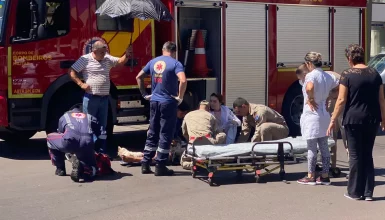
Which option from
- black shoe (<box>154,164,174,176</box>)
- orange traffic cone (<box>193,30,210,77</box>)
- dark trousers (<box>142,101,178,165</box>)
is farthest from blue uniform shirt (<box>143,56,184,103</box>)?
orange traffic cone (<box>193,30,210,77</box>)

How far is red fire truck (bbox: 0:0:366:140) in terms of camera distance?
987cm

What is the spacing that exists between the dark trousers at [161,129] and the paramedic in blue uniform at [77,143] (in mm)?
817

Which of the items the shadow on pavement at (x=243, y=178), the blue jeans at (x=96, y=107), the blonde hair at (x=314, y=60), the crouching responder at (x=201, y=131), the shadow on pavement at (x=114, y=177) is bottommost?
the shadow on pavement at (x=243, y=178)

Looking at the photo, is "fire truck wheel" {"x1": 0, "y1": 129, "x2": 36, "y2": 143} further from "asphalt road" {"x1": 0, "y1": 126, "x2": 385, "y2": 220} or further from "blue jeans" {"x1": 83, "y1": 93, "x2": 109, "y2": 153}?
"blue jeans" {"x1": 83, "y1": 93, "x2": 109, "y2": 153}

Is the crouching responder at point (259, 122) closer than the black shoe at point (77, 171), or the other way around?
the black shoe at point (77, 171)

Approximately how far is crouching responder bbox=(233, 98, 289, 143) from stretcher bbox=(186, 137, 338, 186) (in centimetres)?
60

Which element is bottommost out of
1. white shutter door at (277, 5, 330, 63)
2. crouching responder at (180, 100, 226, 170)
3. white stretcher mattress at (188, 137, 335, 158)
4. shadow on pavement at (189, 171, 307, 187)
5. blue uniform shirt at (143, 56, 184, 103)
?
shadow on pavement at (189, 171, 307, 187)

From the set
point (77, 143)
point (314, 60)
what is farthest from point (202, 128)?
point (314, 60)

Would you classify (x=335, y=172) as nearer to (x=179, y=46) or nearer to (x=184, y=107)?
(x=184, y=107)

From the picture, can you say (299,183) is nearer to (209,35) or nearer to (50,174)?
(50,174)

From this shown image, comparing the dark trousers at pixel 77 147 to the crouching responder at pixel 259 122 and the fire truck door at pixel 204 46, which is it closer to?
the crouching responder at pixel 259 122

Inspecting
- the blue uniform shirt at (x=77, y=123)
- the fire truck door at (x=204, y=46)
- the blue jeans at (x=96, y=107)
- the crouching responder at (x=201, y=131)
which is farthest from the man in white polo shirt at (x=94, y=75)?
the fire truck door at (x=204, y=46)

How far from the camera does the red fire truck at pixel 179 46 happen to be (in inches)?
388

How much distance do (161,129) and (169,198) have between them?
1.48 metres
